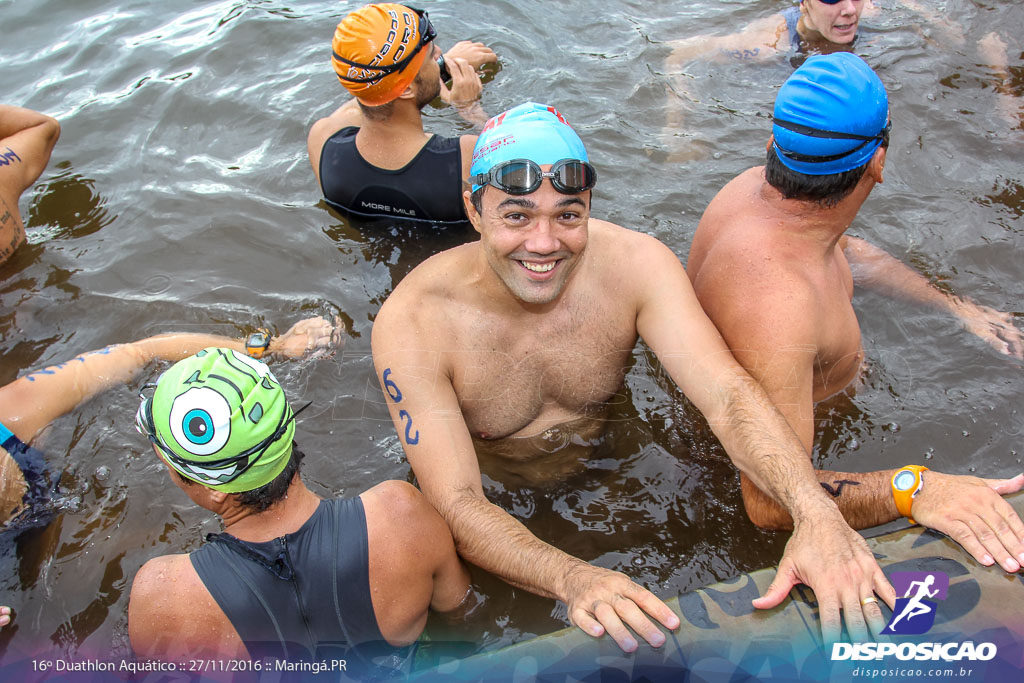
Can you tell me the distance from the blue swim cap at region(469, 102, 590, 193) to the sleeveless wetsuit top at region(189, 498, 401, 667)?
1.51 m

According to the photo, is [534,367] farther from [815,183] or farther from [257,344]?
[257,344]

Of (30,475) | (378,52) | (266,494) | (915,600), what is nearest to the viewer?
(915,600)

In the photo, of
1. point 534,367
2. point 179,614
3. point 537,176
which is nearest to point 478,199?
point 537,176

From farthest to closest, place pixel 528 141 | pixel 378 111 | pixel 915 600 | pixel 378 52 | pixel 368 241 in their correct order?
pixel 368 241, pixel 378 111, pixel 378 52, pixel 528 141, pixel 915 600

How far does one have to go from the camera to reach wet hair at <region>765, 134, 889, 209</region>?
3.08 m

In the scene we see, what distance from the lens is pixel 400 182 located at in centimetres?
518

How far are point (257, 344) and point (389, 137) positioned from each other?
165cm

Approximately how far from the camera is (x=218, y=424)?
8.63ft

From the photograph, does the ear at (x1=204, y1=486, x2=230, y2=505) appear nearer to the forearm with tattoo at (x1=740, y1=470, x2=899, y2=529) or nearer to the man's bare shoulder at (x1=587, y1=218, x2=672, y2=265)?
the man's bare shoulder at (x1=587, y1=218, x2=672, y2=265)

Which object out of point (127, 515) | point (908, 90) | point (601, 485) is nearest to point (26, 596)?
point (127, 515)

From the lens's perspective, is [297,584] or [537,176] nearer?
[297,584]

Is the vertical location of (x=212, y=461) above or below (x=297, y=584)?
above

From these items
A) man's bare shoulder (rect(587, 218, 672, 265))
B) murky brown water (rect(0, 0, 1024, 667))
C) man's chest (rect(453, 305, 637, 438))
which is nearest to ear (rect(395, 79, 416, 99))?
murky brown water (rect(0, 0, 1024, 667))

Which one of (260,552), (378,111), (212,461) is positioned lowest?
(260,552)
